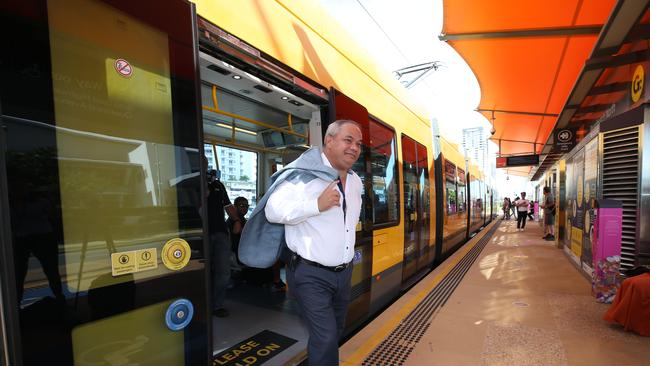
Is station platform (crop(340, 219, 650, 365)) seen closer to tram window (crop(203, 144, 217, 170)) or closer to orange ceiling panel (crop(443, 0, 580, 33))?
tram window (crop(203, 144, 217, 170))

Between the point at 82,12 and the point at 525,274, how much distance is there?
675cm

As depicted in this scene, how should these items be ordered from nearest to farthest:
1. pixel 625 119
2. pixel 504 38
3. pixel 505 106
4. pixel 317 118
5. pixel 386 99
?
pixel 317 118 → pixel 386 99 → pixel 625 119 → pixel 504 38 → pixel 505 106

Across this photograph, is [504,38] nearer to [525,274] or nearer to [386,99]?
[386,99]

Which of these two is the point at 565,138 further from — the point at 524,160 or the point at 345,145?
the point at 345,145

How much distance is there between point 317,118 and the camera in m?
3.06

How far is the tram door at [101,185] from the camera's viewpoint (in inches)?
43.8

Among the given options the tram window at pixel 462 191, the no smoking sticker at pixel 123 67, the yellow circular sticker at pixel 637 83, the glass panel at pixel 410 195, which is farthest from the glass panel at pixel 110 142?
the tram window at pixel 462 191

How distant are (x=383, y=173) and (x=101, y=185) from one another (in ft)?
10.3

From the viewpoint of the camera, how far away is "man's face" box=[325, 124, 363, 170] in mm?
2113

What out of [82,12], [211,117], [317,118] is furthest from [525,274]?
[82,12]

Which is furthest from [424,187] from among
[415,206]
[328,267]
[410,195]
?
[328,267]

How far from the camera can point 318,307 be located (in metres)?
1.97

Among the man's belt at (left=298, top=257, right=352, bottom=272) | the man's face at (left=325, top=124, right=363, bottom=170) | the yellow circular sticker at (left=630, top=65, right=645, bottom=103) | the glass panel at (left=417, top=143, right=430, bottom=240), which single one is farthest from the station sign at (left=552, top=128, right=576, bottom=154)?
the man's belt at (left=298, top=257, right=352, bottom=272)

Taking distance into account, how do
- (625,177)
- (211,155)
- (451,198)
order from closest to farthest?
(625,177) → (211,155) → (451,198)
